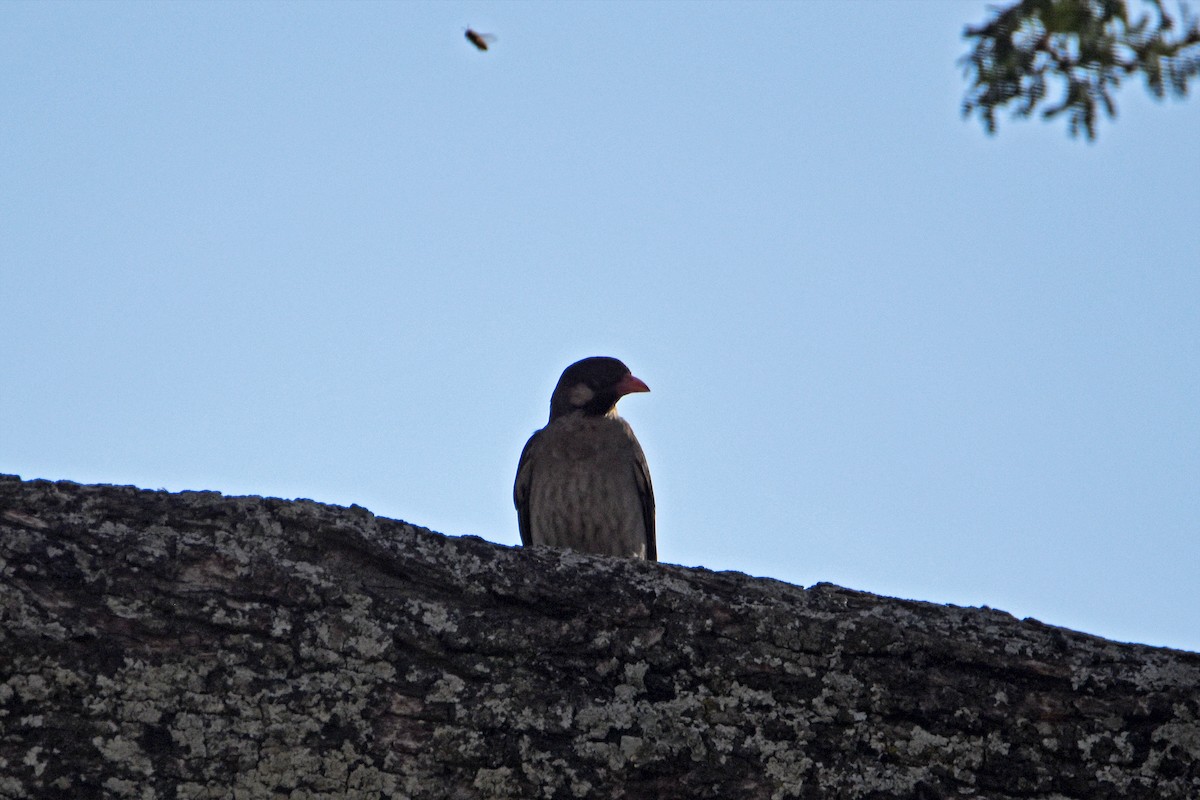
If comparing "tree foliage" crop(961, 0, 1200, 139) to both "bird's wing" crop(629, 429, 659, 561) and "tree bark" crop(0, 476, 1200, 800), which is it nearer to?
"tree bark" crop(0, 476, 1200, 800)

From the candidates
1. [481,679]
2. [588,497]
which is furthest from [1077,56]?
[588,497]

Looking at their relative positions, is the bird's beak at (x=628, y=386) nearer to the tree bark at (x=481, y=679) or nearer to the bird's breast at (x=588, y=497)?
the bird's breast at (x=588, y=497)

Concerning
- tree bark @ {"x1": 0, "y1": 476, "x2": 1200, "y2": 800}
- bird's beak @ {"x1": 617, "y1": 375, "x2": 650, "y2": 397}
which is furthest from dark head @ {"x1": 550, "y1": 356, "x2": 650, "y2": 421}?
tree bark @ {"x1": 0, "y1": 476, "x2": 1200, "y2": 800}

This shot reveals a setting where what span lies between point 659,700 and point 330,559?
904mm

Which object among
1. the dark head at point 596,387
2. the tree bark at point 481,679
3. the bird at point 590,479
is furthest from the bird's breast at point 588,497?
the tree bark at point 481,679

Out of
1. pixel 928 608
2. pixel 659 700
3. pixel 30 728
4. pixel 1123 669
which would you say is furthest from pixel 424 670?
pixel 1123 669

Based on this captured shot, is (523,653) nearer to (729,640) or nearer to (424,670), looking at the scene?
(424,670)

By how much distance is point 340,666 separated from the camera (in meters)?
4.17

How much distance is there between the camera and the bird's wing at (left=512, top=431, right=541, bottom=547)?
9672 millimetres

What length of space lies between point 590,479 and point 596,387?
2.34 ft

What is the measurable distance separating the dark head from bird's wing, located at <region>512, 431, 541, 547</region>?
271 mm

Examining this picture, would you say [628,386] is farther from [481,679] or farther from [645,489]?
[481,679]

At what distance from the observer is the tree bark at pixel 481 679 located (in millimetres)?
4008

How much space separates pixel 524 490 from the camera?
31.8 feet
